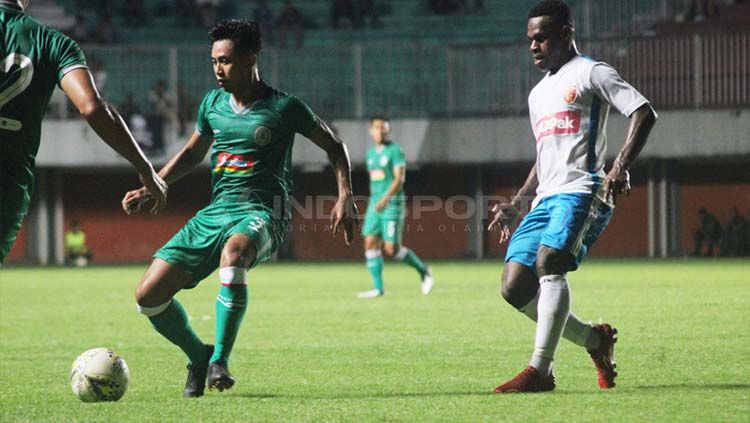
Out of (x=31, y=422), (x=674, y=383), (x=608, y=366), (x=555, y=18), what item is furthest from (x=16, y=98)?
(x=674, y=383)

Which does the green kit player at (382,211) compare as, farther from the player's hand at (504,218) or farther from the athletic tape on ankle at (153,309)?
the athletic tape on ankle at (153,309)

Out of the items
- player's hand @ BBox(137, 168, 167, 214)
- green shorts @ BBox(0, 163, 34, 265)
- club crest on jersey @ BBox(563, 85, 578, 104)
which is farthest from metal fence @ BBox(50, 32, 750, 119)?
green shorts @ BBox(0, 163, 34, 265)

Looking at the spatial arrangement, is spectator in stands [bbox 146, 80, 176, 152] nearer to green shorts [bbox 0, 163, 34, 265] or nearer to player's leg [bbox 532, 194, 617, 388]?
player's leg [bbox 532, 194, 617, 388]

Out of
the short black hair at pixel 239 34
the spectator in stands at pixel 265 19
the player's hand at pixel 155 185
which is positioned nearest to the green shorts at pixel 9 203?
the player's hand at pixel 155 185

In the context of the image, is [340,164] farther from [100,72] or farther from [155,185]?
[100,72]

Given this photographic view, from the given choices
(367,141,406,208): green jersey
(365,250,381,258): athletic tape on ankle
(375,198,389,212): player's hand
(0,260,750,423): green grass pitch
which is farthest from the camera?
(367,141,406,208): green jersey

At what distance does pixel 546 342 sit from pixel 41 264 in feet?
89.1

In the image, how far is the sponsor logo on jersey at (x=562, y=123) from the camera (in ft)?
22.2

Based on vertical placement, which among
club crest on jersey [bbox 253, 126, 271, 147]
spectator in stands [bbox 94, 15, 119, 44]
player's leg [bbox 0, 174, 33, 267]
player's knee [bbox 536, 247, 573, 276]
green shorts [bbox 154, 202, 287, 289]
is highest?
spectator in stands [bbox 94, 15, 119, 44]

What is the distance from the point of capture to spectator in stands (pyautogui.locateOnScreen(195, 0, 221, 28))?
33469 mm

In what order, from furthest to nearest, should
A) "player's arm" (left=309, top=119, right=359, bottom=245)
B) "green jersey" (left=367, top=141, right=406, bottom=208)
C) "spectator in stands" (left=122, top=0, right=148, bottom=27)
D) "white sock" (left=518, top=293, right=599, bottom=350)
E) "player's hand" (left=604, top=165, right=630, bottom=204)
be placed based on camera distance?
1. "spectator in stands" (left=122, top=0, right=148, bottom=27)
2. "green jersey" (left=367, top=141, right=406, bottom=208)
3. "player's arm" (left=309, top=119, right=359, bottom=245)
4. "white sock" (left=518, top=293, right=599, bottom=350)
5. "player's hand" (left=604, top=165, right=630, bottom=204)

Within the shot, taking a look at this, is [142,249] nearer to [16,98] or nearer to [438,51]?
[438,51]

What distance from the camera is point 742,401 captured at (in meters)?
6.06

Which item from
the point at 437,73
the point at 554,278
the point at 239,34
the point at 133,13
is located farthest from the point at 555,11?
the point at 133,13
